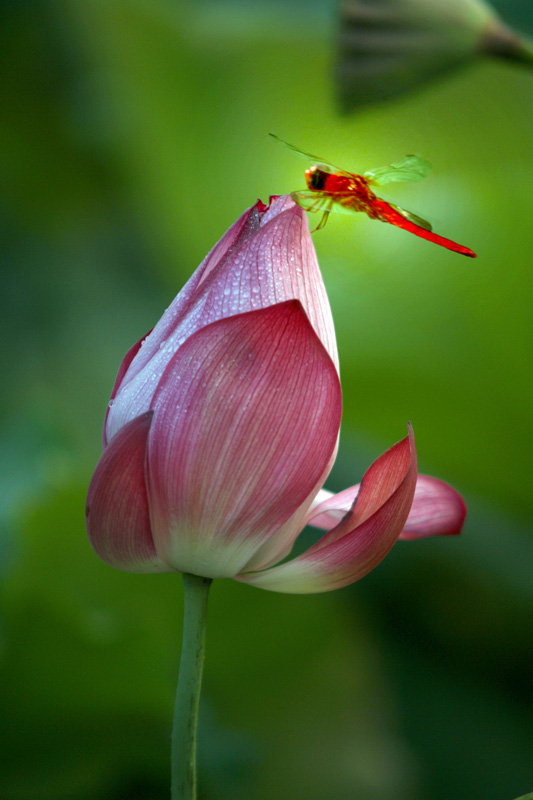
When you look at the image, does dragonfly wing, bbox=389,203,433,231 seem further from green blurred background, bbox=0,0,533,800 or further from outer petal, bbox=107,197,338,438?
green blurred background, bbox=0,0,533,800

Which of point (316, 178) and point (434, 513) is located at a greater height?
point (316, 178)

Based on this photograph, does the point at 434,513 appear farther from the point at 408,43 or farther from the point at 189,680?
the point at 408,43

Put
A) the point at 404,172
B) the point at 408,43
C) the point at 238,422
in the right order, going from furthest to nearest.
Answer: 1. the point at 408,43
2. the point at 404,172
3. the point at 238,422

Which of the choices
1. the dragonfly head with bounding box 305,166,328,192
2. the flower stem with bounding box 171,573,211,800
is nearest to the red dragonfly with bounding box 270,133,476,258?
the dragonfly head with bounding box 305,166,328,192

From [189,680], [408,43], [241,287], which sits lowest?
[189,680]

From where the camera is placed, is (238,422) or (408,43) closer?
(238,422)

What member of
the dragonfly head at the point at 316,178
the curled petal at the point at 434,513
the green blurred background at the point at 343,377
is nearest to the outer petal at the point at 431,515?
the curled petal at the point at 434,513

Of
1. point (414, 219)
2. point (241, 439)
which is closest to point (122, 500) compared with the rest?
point (241, 439)

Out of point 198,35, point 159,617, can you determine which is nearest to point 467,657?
point 159,617
